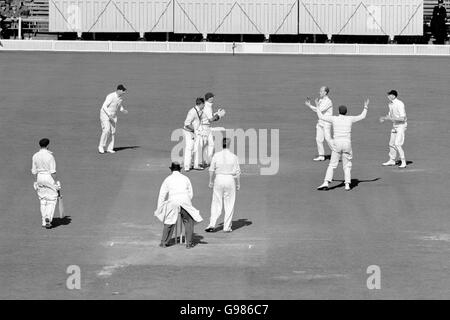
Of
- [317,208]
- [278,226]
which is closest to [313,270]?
[278,226]

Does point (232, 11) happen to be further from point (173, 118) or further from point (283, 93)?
point (173, 118)

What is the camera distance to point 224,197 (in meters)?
21.1

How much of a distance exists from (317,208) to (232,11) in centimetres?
4449

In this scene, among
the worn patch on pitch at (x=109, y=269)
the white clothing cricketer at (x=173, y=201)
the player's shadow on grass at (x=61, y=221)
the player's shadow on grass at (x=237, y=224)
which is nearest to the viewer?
the worn patch on pitch at (x=109, y=269)

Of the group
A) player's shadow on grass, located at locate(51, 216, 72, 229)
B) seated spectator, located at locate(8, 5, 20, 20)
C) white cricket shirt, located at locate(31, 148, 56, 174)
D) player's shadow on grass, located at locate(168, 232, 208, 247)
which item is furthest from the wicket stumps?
seated spectator, located at locate(8, 5, 20, 20)

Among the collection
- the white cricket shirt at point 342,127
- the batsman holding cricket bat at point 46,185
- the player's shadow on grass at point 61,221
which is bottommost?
the player's shadow on grass at point 61,221

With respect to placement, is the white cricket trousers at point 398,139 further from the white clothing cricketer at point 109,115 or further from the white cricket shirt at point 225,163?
the white cricket shirt at point 225,163

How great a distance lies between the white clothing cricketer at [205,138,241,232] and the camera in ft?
68.9

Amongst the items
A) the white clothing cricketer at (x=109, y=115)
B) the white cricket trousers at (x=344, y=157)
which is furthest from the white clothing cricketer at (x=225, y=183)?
the white clothing cricketer at (x=109, y=115)

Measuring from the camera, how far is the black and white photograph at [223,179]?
18062mm

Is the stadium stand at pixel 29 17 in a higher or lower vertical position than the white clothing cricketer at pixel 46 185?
higher

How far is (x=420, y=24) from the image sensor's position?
6638 centimetres

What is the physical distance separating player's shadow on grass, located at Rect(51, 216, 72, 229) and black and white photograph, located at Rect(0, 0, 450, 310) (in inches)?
2.3

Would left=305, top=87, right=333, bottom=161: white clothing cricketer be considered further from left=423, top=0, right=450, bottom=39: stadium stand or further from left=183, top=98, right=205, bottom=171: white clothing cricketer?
A: left=423, top=0, right=450, bottom=39: stadium stand
